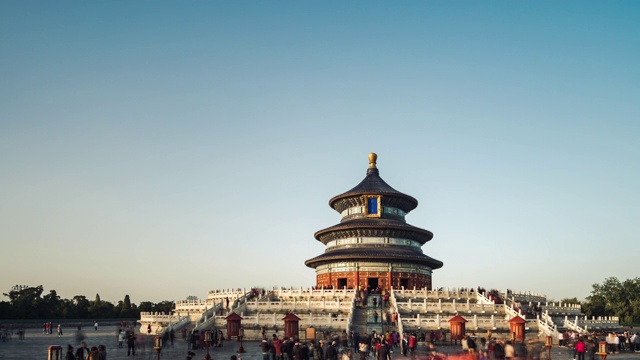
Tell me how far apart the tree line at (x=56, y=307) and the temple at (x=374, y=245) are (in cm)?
2631

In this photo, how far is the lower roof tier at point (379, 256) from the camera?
6424 cm

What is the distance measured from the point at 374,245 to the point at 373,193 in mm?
6069

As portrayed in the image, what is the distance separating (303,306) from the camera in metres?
46.8

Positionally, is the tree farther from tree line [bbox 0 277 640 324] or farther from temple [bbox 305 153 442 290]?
temple [bbox 305 153 442 290]

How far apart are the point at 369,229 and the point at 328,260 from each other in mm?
5200

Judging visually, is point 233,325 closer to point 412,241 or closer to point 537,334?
point 537,334

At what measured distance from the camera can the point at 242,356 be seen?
3128cm

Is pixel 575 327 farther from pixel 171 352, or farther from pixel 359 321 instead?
pixel 171 352

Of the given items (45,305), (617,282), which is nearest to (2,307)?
(45,305)

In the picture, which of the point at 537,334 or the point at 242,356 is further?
the point at 537,334

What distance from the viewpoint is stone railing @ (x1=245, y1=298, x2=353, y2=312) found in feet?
153

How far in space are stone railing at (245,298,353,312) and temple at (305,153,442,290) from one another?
1511cm

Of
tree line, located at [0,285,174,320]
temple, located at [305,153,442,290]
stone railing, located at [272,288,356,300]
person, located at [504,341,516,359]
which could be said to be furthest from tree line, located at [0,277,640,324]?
person, located at [504,341,516,359]

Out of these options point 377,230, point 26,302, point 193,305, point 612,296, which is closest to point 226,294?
point 193,305
